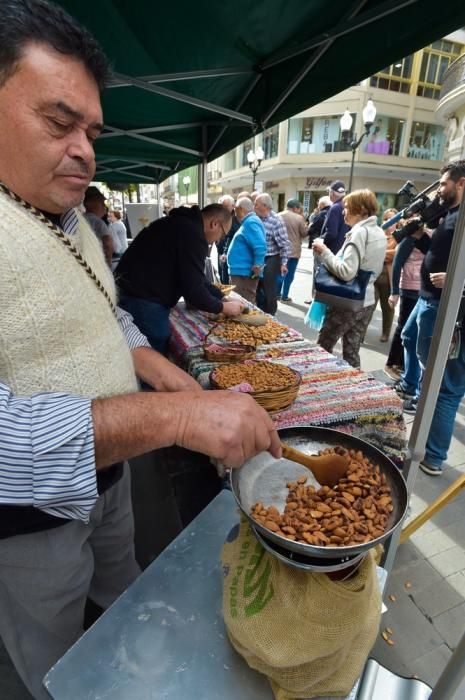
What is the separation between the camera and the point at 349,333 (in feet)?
12.1

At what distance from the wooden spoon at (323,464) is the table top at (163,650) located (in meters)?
0.42

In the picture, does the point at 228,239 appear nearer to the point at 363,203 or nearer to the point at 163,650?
the point at 363,203

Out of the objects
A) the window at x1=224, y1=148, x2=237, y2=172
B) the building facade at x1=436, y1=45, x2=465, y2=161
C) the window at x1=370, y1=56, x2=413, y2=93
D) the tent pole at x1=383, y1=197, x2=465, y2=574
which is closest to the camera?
the tent pole at x1=383, y1=197, x2=465, y2=574

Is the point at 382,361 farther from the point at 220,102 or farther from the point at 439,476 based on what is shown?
the point at 220,102

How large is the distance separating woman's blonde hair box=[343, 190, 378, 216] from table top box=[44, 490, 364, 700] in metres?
3.15

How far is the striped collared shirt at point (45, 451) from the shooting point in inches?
27.0

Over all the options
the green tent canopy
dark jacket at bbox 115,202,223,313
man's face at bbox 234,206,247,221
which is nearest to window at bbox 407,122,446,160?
man's face at bbox 234,206,247,221

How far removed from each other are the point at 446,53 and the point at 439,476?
30693 mm

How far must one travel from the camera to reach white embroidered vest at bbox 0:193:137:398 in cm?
Answer: 78

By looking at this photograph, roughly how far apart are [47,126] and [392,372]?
13.5ft

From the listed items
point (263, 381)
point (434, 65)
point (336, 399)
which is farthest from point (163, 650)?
point (434, 65)

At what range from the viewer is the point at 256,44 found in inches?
95.3

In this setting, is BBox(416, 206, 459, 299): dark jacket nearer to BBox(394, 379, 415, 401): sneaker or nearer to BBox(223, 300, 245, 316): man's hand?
BBox(394, 379, 415, 401): sneaker

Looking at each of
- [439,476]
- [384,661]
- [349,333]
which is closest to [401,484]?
[384,661]
